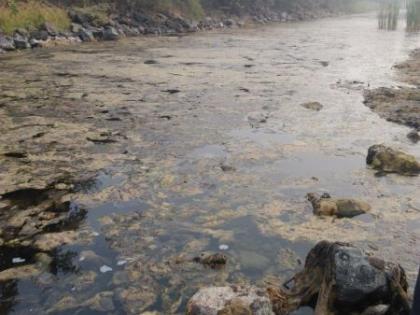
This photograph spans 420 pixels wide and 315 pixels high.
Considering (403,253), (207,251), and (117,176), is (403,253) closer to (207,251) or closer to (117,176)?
(207,251)

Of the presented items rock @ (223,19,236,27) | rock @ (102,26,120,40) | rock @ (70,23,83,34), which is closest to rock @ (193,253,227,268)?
rock @ (70,23,83,34)

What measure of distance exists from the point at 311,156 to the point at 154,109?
3182 millimetres

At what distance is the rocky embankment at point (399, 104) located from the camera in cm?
→ 760

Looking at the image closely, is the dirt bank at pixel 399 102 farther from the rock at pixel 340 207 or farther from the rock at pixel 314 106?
the rock at pixel 340 207

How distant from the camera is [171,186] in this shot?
16.6 ft

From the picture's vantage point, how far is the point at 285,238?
407cm

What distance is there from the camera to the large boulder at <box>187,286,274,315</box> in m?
2.72

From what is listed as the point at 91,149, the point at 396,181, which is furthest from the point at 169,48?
the point at 396,181

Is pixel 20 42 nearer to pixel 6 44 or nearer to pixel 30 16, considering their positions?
pixel 6 44

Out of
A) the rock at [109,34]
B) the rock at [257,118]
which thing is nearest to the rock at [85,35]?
the rock at [109,34]

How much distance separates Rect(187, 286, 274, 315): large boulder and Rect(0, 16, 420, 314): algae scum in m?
0.37

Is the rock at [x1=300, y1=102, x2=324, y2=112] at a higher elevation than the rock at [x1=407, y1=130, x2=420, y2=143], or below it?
higher

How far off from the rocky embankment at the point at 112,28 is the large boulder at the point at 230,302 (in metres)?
13.3

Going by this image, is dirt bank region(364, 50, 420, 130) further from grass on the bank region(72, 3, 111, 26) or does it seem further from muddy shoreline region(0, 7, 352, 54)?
grass on the bank region(72, 3, 111, 26)
